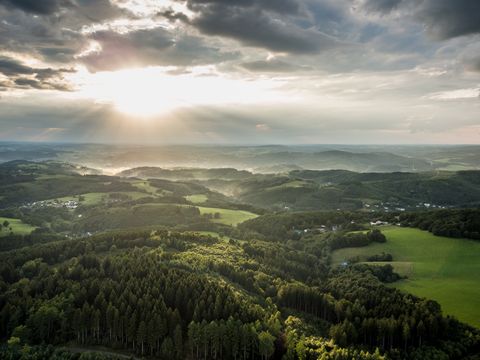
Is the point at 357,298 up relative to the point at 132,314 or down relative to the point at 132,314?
down

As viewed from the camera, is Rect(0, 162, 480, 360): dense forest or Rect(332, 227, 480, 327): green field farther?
Rect(332, 227, 480, 327): green field

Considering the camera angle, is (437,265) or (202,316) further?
(437,265)

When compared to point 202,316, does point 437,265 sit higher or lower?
lower

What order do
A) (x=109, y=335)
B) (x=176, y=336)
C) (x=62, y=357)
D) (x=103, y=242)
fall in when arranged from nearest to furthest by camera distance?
(x=62, y=357), (x=176, y=336), (x=109, y=335), (x=103, y=242)

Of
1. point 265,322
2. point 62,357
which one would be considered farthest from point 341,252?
point 62,357

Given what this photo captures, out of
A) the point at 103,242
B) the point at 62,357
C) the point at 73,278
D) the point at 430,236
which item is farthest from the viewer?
the point at 430,236

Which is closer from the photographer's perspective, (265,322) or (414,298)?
(265,322)

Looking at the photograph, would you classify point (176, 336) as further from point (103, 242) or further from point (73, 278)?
point (103, 242)
